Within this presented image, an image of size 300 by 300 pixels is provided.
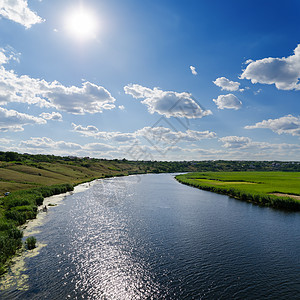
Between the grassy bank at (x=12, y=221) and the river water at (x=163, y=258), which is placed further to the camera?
the grassy bank at (x=12, y=221)

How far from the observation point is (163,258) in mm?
23938

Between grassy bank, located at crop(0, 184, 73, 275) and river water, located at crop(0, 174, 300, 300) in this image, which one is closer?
river water, located at crop(0, 174, 300, 300)

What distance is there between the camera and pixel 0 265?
20.0 meters

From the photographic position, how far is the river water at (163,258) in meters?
18.0

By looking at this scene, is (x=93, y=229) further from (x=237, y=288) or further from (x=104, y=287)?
(x=237, y=288)

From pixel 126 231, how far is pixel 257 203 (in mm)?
41406

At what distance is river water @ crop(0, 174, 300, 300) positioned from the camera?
1798 cm

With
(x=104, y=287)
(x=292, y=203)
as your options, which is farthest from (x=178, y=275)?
(x=292, y=203)

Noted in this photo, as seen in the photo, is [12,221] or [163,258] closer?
[163,258]

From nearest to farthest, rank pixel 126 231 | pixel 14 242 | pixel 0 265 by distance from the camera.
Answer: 1. pixel 0 265
2. pixel 14 242
3. pixel 126 231

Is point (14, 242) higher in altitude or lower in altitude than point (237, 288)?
higher

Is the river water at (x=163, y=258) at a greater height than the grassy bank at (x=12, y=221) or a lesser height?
lesser

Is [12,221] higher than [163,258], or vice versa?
[12,221]

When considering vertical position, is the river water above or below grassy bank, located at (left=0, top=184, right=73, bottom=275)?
below
